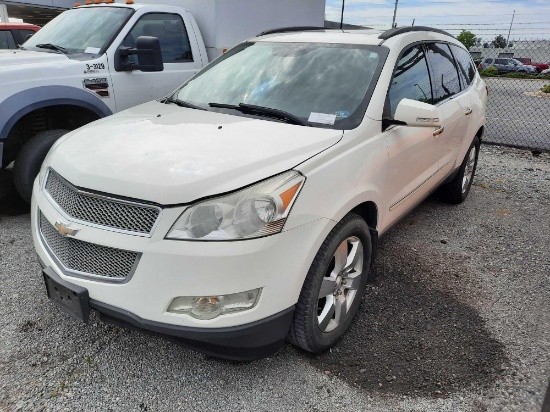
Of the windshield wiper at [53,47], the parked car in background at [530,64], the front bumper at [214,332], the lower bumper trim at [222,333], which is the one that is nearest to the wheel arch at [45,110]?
the windshield wiper at [53,47]

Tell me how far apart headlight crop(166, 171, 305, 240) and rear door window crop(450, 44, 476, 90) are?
3.23 m

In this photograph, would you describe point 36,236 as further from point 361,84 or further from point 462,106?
point 462,106

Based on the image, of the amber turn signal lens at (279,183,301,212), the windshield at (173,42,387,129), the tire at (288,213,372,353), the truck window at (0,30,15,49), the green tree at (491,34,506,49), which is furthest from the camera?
the green tree at (491,34,506,49)

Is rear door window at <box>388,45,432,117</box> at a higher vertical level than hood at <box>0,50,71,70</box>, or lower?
higher

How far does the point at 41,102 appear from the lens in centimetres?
405

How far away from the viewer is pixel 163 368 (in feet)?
8.11

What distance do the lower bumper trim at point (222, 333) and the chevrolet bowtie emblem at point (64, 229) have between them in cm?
34

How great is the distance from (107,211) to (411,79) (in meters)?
2.39

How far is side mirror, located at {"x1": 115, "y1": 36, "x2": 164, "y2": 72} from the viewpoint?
4.35m

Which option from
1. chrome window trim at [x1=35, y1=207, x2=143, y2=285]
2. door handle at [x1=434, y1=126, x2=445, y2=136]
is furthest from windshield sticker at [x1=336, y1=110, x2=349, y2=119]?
chrome window trim at [x1=35, y1=207, x2=143, y2=285]

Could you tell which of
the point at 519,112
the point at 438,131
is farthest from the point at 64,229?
the point at 519,112

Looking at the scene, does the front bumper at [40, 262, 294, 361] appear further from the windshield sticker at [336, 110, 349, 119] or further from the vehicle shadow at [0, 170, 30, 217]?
the vehicle shadow at [0, 170, 30, 217]

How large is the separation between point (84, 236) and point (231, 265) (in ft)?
2.42

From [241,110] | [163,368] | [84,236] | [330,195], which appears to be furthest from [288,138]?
[163,368]
